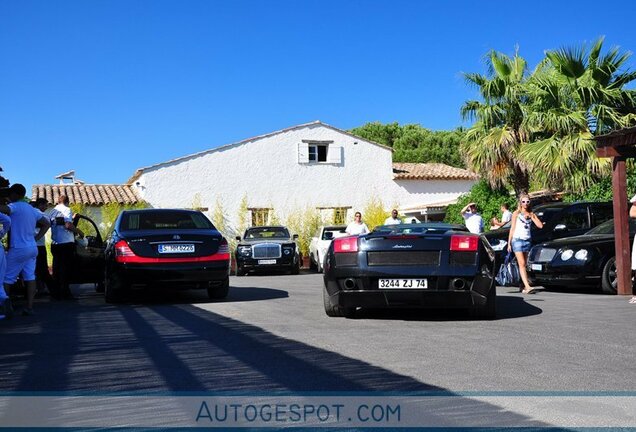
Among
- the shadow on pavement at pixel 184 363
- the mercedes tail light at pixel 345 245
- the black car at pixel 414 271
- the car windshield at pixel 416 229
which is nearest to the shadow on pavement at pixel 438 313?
the black car at pixel 414 271

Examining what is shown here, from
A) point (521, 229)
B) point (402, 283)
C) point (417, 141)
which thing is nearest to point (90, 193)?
point (521, 229)

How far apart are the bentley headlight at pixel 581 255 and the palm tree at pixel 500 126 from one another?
28.5ft

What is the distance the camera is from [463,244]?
8188 mm

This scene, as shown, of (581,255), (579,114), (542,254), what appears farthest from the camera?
(579,114)

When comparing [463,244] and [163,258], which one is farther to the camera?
[163,258]

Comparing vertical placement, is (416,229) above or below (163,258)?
above

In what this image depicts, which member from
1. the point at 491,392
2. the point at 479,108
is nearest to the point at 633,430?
the point at 491,392

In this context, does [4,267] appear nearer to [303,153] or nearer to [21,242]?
[21,242]

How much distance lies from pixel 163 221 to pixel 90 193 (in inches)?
796

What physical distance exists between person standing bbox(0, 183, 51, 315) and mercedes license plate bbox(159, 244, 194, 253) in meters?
1.96

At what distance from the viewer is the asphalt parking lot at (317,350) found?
16.3 ft

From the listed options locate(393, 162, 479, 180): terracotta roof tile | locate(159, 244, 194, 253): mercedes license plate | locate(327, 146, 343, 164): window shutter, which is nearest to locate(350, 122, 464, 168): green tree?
locate(393, 162, 479, 180): terracotta roof tile

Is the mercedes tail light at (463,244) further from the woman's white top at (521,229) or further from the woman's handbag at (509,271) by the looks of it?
the woman's handbag at (509,271)

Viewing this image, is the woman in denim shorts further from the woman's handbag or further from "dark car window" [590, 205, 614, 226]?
"dark car window" [590, 205, 614, 226]
